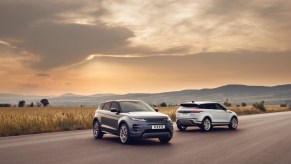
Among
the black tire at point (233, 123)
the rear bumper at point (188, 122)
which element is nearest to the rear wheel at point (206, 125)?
the rear bumper at point (188, 122)

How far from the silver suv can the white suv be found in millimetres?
6506

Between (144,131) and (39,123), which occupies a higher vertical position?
(39,123)

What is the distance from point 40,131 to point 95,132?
6619 millimetres

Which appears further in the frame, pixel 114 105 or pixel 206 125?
pixel 206 125

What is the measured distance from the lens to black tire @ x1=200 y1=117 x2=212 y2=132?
81.3ft

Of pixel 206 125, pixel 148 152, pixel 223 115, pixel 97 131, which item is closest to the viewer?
pixel 148 152

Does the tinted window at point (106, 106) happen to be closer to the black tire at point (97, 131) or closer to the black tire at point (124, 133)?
the black tire at point (97, 131)

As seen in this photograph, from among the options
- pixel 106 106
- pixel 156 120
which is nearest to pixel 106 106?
pixel 106 106

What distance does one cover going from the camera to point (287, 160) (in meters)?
12.3

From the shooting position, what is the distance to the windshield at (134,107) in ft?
59.1

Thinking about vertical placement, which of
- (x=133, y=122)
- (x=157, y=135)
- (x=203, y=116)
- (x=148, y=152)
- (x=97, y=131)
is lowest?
(x=148, y=152)

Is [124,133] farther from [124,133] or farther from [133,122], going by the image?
[133,122]

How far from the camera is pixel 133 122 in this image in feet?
54.0

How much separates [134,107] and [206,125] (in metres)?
7.50
